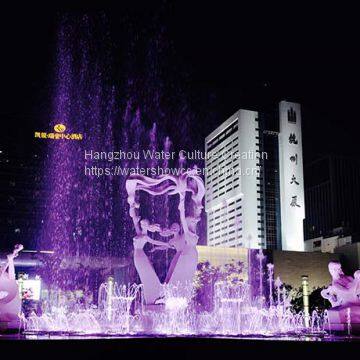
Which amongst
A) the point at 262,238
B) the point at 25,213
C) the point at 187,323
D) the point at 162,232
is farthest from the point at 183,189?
the point at 25,213

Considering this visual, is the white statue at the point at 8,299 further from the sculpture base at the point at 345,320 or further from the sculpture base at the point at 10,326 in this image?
the sculpture base at the point at 345,320

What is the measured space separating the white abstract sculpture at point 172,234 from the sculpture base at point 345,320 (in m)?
3.44

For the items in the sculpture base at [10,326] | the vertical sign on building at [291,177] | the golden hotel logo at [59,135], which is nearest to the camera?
the sculpture base at [10,326]

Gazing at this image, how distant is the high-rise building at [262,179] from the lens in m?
44.3

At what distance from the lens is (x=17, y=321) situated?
397 inches

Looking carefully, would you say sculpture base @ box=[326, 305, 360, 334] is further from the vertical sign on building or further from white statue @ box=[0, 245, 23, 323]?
the vertical sign on building

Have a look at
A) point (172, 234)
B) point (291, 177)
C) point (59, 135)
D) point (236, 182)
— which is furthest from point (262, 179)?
point (172, 234)

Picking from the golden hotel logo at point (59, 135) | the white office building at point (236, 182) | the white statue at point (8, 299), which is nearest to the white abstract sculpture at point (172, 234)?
the white statue at point (8, 299)

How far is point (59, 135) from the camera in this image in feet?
188

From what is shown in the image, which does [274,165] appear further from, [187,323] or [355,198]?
[187,323]

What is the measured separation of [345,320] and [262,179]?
39.0 m

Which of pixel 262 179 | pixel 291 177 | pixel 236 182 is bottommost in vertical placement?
pixel 291 177

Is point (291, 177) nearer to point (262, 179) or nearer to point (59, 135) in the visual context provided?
point (262, 179)

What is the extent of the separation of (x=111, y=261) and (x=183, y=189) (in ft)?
67.0
